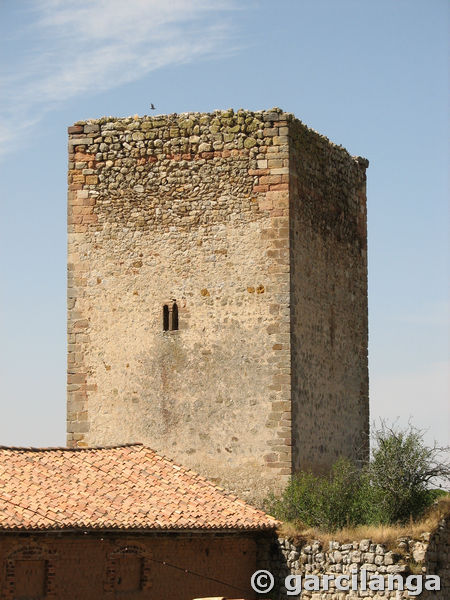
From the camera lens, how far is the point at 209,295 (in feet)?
70.8

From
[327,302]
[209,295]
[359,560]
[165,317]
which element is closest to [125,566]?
[359,560]

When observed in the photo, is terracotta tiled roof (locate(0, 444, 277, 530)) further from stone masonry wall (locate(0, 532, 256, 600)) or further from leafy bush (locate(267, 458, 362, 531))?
leafy bush (locate(267, 458, 362, 531))

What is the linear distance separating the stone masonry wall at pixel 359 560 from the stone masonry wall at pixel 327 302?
1799 mm

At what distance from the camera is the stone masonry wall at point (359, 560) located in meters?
18.7

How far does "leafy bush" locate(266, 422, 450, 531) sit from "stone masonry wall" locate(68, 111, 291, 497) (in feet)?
1.98

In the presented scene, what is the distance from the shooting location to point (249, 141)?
21.8 m

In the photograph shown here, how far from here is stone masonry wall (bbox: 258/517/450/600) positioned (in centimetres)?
1873

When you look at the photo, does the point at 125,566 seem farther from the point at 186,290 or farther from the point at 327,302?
the point at 327,302

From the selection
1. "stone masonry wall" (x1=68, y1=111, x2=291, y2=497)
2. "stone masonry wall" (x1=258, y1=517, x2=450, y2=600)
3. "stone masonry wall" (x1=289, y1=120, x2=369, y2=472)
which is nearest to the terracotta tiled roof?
"stone masonry wall" (x1=258, y1=517, x2=450, y2=600)

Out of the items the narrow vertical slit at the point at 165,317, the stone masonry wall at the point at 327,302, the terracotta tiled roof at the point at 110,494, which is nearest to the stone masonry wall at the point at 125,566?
the terracotta tiled roof at the point at 110,494

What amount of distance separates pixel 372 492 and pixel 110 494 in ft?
14.5

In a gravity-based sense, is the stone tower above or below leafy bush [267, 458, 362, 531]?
above

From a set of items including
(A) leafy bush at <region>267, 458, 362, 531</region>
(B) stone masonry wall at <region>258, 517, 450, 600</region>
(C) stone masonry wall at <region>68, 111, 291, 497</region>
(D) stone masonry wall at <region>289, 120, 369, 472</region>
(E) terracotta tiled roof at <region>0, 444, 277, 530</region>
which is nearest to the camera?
(E) terracotta tiled roof at <region>0, 444, 277, 530</region>

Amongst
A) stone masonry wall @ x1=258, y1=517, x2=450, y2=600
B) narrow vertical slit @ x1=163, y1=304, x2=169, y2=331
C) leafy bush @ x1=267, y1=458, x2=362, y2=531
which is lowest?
stone masonry wall @ x1=258, y1=517, x2=450, y2=600
